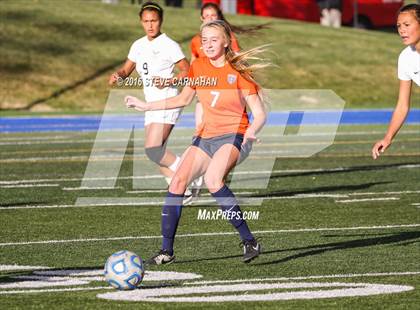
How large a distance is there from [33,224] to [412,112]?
19.1 metres

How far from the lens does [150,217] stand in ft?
42.4

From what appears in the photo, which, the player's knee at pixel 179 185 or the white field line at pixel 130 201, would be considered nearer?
the player's knee at pixel 179 185

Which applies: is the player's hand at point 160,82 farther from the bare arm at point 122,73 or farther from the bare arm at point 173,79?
the bare arm at point 122,73

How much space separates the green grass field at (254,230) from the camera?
835 cm

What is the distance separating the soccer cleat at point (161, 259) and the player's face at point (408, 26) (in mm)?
2429

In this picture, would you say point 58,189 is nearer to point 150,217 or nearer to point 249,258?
point 150,217

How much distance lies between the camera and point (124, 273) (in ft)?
27.3

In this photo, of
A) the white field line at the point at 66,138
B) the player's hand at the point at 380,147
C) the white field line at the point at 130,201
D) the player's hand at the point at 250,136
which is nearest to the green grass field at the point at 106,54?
the white field line at the point at 66,138

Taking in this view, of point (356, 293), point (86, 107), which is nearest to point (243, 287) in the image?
point (356, 293)

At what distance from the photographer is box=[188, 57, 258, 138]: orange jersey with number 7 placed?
32.7 ft

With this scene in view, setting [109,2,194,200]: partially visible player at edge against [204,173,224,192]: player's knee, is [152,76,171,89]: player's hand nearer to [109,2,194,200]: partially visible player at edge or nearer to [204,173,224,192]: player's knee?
[109,2,194,200]: partially visible player at edge

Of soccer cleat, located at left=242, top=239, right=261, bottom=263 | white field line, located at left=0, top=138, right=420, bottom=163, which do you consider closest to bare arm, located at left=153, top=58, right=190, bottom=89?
soccer cleat, located at left=242, top=239, right=261, bottom=263

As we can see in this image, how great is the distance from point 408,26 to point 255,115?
1.35 metres

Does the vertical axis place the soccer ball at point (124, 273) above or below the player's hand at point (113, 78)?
above
